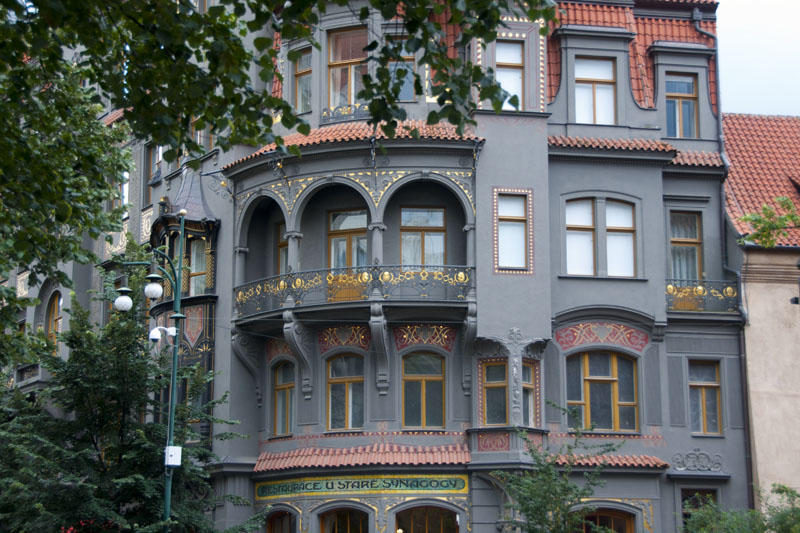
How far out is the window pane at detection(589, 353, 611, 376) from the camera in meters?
35.0

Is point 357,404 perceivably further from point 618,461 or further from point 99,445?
point 99,445

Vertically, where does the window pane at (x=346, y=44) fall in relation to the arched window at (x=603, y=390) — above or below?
above

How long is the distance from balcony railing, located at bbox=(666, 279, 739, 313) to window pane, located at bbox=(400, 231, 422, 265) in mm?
6850

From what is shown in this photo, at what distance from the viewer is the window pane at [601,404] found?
114ft

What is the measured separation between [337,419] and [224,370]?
366cm

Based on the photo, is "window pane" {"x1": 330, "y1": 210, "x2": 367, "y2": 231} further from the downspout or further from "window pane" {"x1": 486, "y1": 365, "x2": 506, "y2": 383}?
the downspout

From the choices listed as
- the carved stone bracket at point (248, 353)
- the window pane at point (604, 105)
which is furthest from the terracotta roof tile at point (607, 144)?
the carved stone bracket at point (248, 353)

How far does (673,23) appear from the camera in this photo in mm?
37594

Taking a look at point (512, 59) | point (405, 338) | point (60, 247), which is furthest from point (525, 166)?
point (60, 247)

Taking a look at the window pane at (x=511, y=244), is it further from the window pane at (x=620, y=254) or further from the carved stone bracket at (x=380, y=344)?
the carved stone bracket at (x=380, y=344)

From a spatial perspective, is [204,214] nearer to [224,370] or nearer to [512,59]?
[224,370]

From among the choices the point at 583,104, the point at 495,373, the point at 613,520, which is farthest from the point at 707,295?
the point at 613,520

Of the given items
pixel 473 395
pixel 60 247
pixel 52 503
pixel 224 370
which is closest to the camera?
pixel 60 247

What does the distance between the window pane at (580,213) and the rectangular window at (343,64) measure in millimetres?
6502
